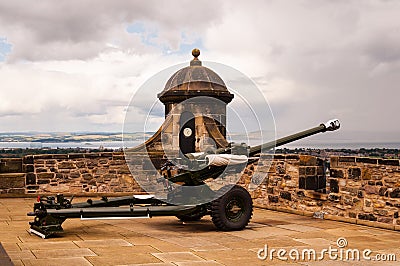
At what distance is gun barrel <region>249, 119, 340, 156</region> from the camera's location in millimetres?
8969

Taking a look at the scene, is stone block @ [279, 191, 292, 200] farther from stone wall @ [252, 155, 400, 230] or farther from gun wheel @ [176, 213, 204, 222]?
gun wheel @ [176, 213, 204, 222]

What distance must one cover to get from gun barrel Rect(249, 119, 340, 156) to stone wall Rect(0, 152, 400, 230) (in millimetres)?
606

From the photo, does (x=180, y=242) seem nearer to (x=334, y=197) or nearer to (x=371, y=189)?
(x=371, y=189)

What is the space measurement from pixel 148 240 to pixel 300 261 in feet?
7.10

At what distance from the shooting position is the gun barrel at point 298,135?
8.97 m

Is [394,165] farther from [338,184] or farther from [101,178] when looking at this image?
[101,178]

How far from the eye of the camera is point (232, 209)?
27.9ft

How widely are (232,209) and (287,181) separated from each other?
105 inches

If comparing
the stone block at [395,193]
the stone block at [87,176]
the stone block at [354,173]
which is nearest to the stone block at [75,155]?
the stone block at [87,176]

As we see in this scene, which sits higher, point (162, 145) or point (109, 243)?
point (162, 145)

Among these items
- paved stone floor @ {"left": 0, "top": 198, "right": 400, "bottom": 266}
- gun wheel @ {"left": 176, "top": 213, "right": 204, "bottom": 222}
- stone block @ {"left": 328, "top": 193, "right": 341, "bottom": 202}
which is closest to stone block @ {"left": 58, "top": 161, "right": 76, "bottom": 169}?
paved stone floor @ {"left": 0, "top": 198, "right": 400, "bottom": 266}

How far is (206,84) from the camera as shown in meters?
12.9

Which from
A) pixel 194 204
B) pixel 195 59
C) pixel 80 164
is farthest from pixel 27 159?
pixel 194 204

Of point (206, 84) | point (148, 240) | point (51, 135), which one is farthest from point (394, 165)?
point (51, 135)
